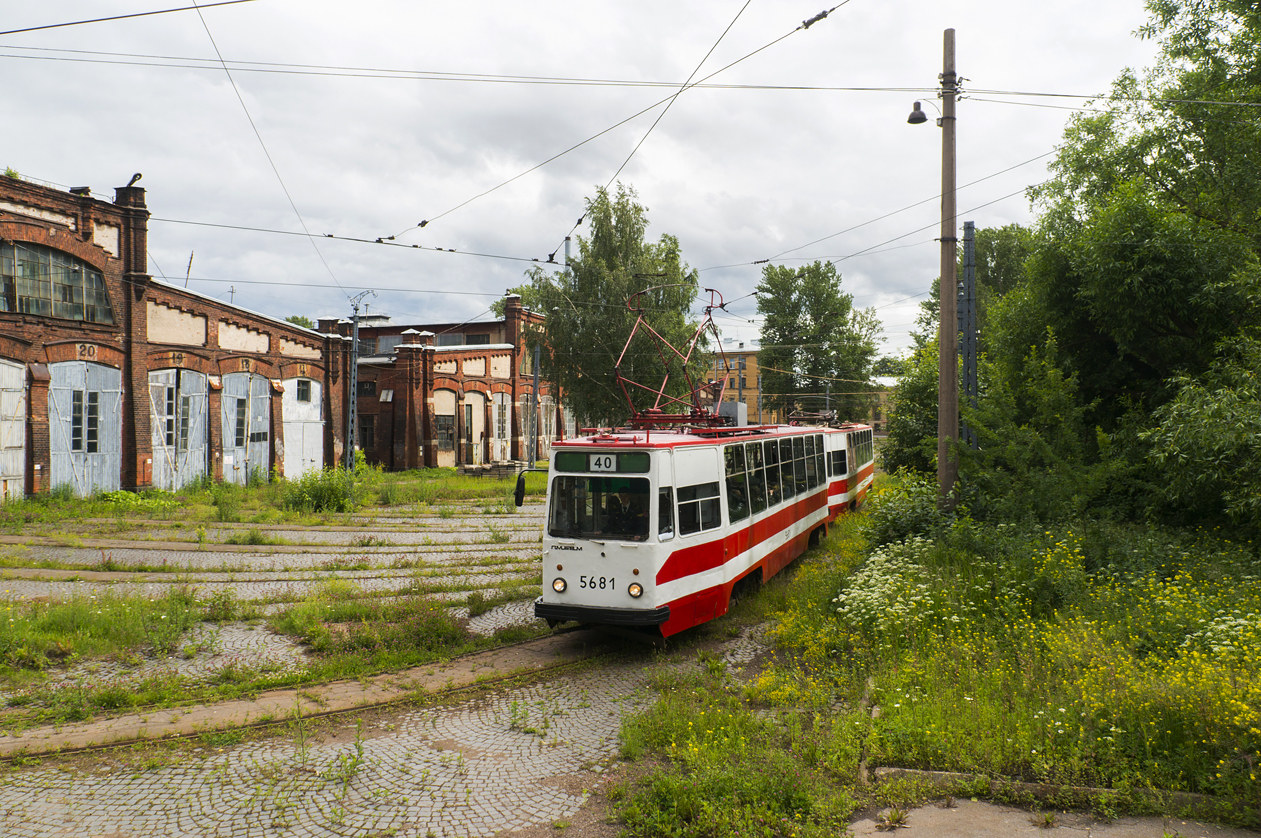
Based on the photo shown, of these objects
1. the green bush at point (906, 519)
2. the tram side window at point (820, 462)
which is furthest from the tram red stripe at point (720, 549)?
the tram side window at point (820, 462)

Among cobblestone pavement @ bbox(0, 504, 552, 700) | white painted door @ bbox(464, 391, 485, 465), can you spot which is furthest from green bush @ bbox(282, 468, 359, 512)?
white painted door @ bbox(464, 391, 485, 465)

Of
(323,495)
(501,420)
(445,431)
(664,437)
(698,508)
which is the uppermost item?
(501,420)

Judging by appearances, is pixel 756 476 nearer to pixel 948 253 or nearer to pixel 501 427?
pixel 948 253

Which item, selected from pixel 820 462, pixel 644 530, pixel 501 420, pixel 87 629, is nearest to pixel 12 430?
pixel 87 629

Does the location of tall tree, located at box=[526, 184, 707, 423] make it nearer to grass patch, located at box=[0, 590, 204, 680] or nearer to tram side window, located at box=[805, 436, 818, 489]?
tram side window, located at box=[805, 436, 818, 489]

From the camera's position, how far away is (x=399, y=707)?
7.21 meters

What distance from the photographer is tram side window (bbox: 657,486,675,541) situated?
8516 millimetres

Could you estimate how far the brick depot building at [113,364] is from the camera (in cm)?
2150

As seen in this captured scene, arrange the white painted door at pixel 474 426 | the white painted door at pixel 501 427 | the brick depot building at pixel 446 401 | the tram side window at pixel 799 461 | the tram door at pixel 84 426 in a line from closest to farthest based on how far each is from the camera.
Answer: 1. the tram side window at pixel 799 461
2. the tram door at pixel 84 426
3. the brick depot building at pixel 446 401
4. the white painted door at pixel 474 426
5. the white painted door at pixel 501 427

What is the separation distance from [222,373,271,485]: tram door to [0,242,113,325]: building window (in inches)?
207

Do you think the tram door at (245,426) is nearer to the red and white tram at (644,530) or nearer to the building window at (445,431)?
the building window at (445,431)

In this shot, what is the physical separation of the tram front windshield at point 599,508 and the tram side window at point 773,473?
12.1 ft

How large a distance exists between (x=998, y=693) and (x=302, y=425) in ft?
102

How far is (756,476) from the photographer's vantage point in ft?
Answer: 36.5
